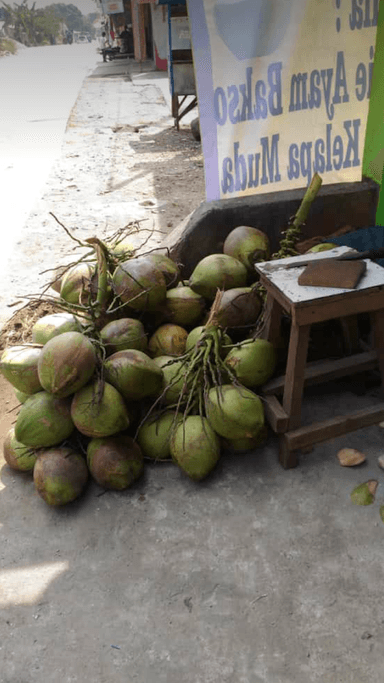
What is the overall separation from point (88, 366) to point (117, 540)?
70cm

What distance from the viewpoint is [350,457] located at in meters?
2.45

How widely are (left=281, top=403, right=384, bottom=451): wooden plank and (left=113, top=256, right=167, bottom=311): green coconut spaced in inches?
37.2

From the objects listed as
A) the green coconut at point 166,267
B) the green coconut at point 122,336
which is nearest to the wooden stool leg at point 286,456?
the green coconut at point 122,336

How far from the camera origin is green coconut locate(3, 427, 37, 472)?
8.18 feet

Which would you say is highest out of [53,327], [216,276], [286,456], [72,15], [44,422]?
[72,15]

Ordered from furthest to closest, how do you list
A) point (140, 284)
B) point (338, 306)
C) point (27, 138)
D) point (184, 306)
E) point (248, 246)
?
point (27, 138) < point (248, 246) < point (184, 306) < point (140, 284) < point (338, 306)

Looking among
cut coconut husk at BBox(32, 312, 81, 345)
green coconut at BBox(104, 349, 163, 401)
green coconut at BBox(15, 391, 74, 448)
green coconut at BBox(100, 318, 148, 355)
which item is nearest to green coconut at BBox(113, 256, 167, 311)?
green coconut at BBox(100, 318, 148, 355)

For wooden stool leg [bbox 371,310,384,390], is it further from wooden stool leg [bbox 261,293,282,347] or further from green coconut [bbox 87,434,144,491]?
green coconut [bbox 87,434,144,491]

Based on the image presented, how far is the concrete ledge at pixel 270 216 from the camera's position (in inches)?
129

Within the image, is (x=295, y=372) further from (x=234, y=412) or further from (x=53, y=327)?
(x=53, y=327)

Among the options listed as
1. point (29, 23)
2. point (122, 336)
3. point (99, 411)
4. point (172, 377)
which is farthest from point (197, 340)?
point (29, 23)

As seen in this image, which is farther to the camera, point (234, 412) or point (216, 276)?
point (216, 276)

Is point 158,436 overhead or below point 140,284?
→ below

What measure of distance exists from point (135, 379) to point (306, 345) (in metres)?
→ 0.73
